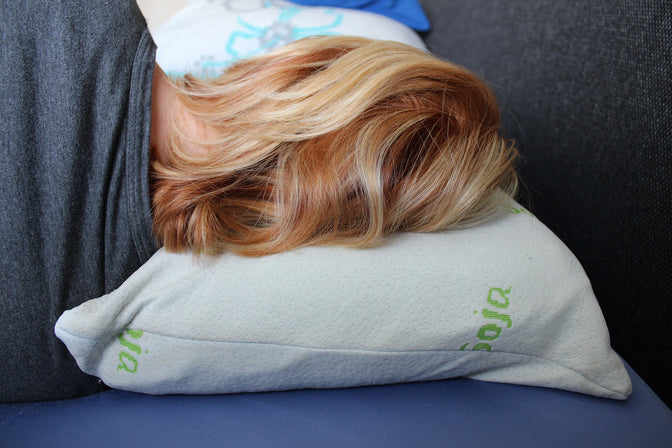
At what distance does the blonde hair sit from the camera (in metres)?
0.48

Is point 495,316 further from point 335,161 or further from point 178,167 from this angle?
point 178,167

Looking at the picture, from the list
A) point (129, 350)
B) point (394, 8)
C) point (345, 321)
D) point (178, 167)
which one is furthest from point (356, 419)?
point (394, 8)

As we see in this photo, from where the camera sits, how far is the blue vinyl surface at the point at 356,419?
45 centimetres

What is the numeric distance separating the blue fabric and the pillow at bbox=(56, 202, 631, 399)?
2.41 feet

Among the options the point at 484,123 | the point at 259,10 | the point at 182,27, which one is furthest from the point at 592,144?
the point at 182,27

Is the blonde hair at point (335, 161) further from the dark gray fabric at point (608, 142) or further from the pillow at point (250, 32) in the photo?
the pillow at point (250, 32)

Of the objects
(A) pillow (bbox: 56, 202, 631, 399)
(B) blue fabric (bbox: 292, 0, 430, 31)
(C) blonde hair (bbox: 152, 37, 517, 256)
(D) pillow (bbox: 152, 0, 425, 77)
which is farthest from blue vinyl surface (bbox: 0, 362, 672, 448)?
(B) blue fabric (bbox: 292, 0, 430, 31)

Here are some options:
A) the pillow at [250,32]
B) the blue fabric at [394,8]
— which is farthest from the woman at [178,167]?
the blue fabric at [394,8]

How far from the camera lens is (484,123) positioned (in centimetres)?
55

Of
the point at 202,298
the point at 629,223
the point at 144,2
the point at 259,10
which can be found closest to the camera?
the point at 202,298

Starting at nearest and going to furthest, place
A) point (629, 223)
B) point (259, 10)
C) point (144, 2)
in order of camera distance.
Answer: point (629, 223) → point (259, 10) → point (144, 2)

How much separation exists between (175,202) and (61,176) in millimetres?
120

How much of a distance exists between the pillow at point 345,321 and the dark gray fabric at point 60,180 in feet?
0.19

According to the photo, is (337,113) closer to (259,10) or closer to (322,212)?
(322,212)
